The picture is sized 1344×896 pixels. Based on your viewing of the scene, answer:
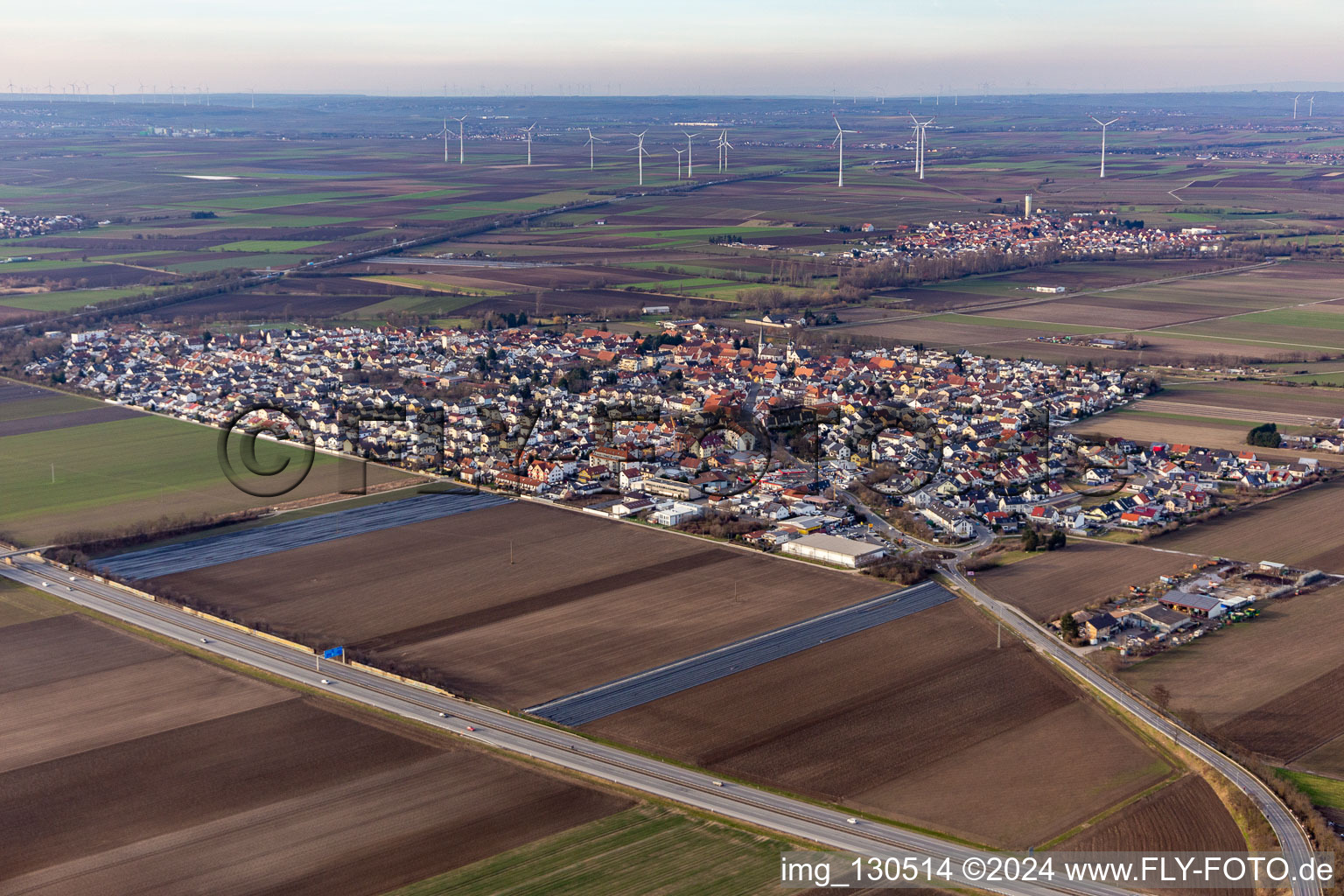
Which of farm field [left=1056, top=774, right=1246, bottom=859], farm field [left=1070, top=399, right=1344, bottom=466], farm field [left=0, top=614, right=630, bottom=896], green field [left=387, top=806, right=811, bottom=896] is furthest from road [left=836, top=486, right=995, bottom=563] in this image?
farm field [left=0, top=614, right=630, bottom=896]

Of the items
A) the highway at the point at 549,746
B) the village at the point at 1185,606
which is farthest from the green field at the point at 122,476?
the village at the point at 1185,606

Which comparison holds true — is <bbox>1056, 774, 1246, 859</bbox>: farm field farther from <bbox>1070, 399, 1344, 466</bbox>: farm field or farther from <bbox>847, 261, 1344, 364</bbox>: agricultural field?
<bbox>847, 261, 1344, 364</bbox>: agricultural field

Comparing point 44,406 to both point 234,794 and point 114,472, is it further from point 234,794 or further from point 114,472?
point 234,794

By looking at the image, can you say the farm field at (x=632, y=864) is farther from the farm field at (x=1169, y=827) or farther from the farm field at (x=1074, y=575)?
the farm field at (x=1074, y=575)

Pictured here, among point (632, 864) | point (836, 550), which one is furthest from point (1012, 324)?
point (632, 864)

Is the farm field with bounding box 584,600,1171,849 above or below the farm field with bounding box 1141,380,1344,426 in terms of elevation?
below

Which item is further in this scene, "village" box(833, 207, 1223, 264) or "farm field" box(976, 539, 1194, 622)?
"village" box(833, 207, 1223, 264)

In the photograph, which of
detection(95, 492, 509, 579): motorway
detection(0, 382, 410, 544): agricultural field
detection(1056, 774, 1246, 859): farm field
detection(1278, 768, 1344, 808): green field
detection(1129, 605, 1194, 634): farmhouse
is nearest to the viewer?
detection(1056, 774, 1246, 859): farm field
